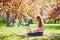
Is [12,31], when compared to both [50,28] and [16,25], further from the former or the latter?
[50,28]

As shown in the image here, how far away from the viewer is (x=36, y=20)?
99.2 inches

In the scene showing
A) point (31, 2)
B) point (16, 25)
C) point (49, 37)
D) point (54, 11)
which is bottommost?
point (49, 37)

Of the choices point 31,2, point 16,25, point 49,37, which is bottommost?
point 49,37

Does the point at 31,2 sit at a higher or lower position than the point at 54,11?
higher

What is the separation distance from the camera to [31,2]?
2.50 m

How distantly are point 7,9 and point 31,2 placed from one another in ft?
1.27

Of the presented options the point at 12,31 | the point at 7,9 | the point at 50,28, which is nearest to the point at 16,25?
the point at 12,31

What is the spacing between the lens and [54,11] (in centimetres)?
253

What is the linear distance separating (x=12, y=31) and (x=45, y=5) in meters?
0.65

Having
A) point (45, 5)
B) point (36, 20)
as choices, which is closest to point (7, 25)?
point (36, 20)

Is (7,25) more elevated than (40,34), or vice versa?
(7,25)

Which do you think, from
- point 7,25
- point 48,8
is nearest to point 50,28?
point 48,8

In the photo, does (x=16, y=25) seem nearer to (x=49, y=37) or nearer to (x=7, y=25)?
(x=7, y=25)

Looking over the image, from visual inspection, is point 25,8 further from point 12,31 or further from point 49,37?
point 49,37
